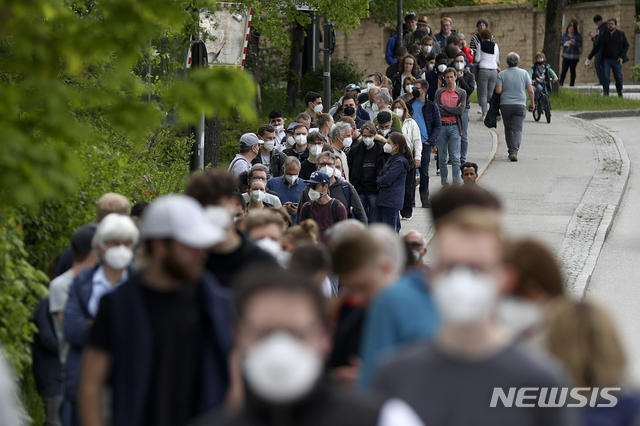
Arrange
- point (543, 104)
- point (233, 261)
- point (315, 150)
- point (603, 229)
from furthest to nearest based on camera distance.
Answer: point (543, 104) < point (603, 229) < point (315, 150) < point (233, 261)

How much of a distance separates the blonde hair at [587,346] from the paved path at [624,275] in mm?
5282

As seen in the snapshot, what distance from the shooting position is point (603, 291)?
1138 cm

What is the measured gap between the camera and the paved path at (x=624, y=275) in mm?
9875

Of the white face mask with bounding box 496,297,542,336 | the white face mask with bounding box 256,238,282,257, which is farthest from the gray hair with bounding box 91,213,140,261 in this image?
the white face mask with bounding box 496,297,542,336

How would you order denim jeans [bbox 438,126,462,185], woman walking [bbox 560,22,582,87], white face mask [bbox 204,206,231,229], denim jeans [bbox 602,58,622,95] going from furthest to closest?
1. woman walking [bbox 560,22,582,87]
2. denim jeans [bbox 602,58,622,95]
3. denim jeans [bbox 438,126,462,185]
4. white face mask [bbox 204,206,231,229]

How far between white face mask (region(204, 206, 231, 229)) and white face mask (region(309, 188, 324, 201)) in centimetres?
557

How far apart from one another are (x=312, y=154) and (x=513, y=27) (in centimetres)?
3657

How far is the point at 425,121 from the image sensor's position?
15.9 m

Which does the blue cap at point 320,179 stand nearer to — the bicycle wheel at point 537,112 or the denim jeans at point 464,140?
the denim jeans at point 464,140

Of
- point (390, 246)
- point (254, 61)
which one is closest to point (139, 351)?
point (390, 246)

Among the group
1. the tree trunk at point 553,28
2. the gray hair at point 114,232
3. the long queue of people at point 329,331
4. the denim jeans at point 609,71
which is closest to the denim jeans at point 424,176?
the long queue of people at point 329,331

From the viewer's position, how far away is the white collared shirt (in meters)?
5.61

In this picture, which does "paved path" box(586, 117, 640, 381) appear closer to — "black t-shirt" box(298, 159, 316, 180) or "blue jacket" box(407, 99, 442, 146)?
"blue jacket" box(407, 99, 442, 146)

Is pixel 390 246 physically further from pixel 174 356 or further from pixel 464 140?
pixel 464 140
